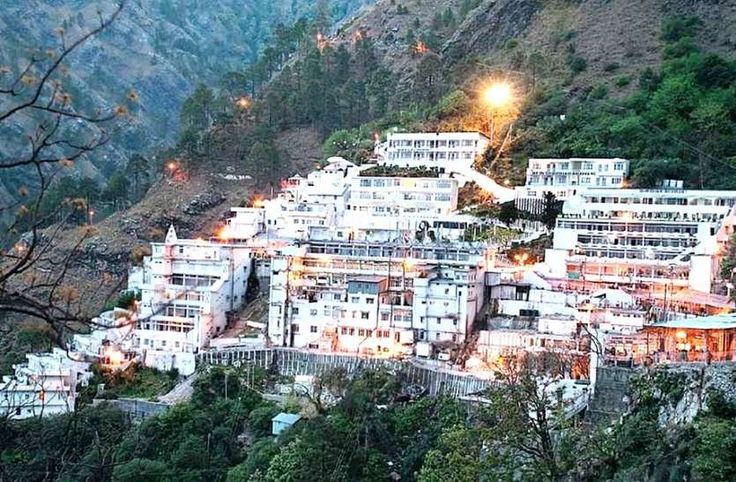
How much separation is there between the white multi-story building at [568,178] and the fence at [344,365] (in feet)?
29.6

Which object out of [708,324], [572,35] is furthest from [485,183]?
[572,35]

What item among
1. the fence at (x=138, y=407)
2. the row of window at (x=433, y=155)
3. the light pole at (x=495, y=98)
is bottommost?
the fence at (x=138, y=407)

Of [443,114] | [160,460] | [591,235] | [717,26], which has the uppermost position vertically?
[717,26]

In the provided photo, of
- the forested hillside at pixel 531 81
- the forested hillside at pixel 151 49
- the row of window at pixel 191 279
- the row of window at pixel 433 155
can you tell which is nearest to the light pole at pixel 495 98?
the forested hillside at pixel 531 81

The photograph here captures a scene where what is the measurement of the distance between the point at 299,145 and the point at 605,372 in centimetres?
2820

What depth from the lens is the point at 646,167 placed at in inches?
1073

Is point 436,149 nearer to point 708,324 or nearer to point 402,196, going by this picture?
point 402,196

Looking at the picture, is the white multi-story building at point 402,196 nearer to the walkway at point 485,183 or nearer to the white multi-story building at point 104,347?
the walkway at point 485,183

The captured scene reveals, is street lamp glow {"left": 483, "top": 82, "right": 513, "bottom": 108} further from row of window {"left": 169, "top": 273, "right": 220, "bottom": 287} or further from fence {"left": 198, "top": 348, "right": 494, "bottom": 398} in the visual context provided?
fence {"left": 198, "top": 348, "right": 494, "bottom": 398}

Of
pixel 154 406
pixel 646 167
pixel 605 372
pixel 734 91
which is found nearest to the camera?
pixel 605 372

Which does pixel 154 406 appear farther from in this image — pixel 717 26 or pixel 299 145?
pixel 717 26

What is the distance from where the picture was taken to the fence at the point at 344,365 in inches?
778

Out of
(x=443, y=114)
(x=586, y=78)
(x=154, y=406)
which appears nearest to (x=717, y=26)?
(x=586, y=78)

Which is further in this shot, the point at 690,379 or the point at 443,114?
the point at 443,114
